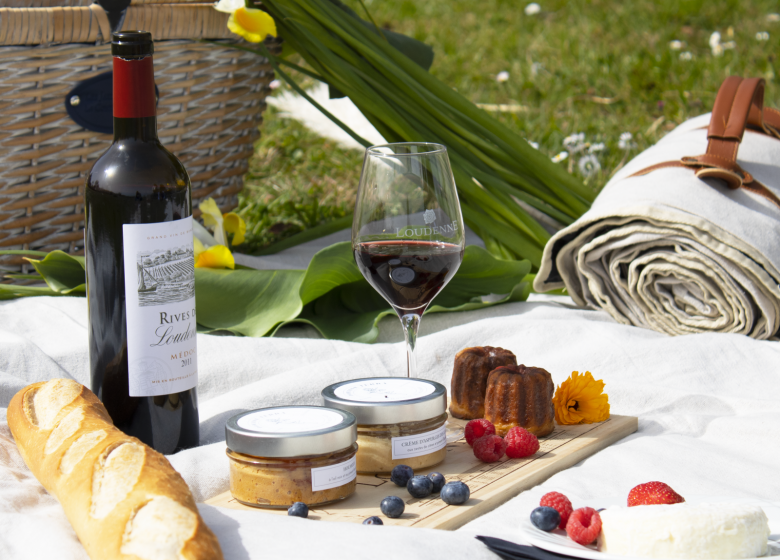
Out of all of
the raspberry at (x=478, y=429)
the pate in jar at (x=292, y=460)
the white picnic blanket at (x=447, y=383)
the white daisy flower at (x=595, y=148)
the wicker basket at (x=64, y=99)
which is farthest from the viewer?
the white daisy flower at (x=595, y=148)

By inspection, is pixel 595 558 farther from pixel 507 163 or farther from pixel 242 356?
pixel 507 163

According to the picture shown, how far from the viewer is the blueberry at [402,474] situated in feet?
3.94

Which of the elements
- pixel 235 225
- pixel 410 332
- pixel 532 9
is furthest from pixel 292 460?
pixel 532 9

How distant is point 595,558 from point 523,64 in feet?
12.9

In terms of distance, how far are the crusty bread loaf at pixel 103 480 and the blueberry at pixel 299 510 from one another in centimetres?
14

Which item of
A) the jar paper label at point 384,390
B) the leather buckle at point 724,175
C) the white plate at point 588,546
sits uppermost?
the leather buckle at point 724,175

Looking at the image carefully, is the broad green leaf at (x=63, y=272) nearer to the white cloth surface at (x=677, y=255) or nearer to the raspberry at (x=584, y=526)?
the white cloth surface at (x=677, y=255)

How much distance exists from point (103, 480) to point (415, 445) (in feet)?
1.42

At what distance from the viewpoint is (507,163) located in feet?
7.87

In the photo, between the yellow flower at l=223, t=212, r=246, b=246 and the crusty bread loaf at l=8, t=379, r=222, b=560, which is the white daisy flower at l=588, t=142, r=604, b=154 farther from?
the crusty bread loaf at l=8, t=379, r=222, b=560

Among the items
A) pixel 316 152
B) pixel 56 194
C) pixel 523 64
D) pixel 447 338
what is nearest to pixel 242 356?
pixel 447 338

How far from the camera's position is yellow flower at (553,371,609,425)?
4.83ft

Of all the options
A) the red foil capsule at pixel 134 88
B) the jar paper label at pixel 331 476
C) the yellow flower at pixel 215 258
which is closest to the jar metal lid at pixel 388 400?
the jar paper label at pixel 331 476

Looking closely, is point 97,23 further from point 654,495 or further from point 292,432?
point 654,495
